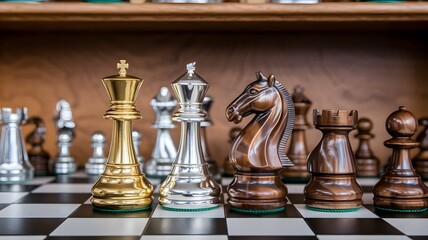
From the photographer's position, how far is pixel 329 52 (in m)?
1.82

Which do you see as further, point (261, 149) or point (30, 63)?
point (30, 63)

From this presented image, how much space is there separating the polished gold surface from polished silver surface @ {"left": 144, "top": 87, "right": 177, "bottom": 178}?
41 centimetres

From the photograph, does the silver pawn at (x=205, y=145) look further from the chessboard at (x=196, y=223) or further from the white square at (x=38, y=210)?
the white square at (x=38, y=210)

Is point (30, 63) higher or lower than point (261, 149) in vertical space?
higher

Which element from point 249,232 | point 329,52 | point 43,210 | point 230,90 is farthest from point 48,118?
point 249,232

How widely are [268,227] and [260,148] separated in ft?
0.59

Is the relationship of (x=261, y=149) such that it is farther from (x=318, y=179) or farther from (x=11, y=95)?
(x=11, y=95)

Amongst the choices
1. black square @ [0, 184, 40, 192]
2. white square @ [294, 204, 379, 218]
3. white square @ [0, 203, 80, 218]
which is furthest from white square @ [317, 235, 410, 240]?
black square @ [0, 184, 40, 192]

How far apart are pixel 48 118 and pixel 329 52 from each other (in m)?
0.94

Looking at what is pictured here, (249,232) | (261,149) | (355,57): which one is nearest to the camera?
(249,232)

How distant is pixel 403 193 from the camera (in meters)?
1.14

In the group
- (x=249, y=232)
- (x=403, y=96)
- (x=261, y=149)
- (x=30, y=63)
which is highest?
(x=30, y=63)

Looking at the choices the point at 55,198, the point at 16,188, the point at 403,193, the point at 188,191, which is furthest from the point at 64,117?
the point at 403,193

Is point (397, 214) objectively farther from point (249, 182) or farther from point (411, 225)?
point (249, 182)
